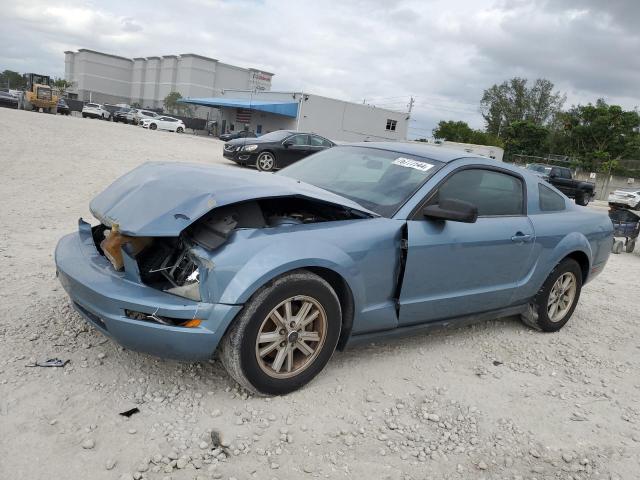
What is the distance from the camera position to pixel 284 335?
9.87ft

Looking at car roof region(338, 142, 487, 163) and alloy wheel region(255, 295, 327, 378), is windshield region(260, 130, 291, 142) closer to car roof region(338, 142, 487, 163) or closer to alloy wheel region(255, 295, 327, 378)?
car roof region(338, 142, 487, 163)

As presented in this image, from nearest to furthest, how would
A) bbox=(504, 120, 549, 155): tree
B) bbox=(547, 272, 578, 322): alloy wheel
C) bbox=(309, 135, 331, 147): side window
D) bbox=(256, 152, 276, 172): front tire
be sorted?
bbox=(547, 272, 578, 322): alloy wheel < bbox=(256, 152, 276, 172): front tire < bbox=(309, 135, 331, 147): side window < bbox=(504, 120, 549, 155): tree

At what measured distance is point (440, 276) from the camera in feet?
11.9

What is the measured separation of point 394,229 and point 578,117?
45138mm

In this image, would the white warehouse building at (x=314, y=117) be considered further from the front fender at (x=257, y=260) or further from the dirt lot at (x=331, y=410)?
the front fender at (x=257, y=260)

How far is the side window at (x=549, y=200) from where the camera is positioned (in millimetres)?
4590

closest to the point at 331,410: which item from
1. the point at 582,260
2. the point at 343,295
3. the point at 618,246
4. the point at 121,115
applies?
the point at 343,295

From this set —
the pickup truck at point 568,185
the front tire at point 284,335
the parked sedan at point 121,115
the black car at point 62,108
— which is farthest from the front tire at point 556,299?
the parked sedan at point 121,115

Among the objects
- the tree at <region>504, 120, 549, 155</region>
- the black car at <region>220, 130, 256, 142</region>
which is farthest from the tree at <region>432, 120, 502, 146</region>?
the black car at <region>220, 130, 256, 142</region>

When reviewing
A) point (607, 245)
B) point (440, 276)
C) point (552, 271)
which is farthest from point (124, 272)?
point (607, 245)

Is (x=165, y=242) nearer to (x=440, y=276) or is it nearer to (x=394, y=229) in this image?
(x=394, y=229)

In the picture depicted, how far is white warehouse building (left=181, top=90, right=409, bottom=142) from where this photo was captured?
142 feet

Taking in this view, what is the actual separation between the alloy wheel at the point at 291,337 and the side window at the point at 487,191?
Result: 4.14 feet

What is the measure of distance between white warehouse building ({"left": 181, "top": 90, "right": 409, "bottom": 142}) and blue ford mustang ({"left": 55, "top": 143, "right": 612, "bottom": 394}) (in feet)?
129
